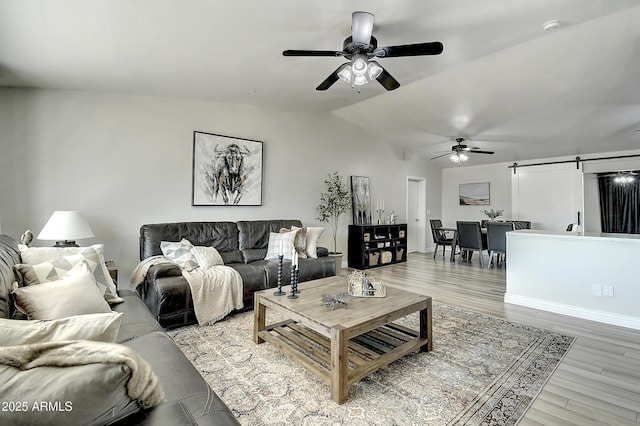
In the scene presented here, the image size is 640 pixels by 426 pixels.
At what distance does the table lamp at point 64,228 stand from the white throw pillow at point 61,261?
0.60 meters

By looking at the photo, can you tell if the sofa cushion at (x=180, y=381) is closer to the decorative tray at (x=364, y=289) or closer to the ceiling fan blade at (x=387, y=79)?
the decorative tray at (x=364, y=289)

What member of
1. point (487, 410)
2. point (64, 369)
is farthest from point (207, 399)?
point (487, 410)

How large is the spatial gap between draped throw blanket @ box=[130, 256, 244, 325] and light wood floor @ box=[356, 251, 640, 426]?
8.42 ft

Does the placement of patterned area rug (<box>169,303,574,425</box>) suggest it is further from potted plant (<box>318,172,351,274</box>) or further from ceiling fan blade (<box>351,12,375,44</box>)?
potted plant (<box>318,172,351,274</box>)

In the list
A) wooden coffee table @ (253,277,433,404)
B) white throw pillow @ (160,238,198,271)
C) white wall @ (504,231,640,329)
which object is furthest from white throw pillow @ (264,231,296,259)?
white wall @ (504,231,640,329)

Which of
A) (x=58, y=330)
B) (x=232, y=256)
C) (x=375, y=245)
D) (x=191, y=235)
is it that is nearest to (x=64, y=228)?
(x=191, y=235)

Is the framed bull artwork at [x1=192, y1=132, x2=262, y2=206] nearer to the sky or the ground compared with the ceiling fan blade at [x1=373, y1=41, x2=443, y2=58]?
nearer to the ground

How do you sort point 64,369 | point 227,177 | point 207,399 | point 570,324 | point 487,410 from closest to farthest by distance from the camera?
point 64,369
point 207,399
point 487,410
point 570,324
point 227,177

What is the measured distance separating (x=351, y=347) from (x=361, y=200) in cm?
427

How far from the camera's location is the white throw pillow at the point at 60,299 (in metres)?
1.63

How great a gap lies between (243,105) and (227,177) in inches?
44.8

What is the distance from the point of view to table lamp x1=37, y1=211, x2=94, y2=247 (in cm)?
282

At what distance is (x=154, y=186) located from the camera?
3.90 m

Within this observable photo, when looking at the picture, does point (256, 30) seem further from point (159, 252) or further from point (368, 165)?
point (368, 165)
